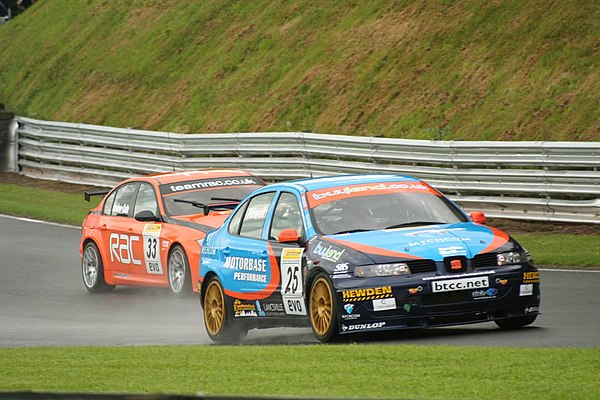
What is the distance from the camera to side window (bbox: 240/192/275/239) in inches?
473

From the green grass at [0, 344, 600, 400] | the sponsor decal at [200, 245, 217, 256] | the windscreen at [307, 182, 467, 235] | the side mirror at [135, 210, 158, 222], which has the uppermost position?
the side mirror at [135, 210, 158, 222]

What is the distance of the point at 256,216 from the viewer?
39.7 feet

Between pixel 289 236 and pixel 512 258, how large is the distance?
1.87 meters

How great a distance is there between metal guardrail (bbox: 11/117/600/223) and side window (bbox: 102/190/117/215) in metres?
6.04

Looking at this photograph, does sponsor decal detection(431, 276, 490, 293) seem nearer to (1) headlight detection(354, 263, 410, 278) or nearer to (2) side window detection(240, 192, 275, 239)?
(1) headlight detection(354, 263, 410, 278)

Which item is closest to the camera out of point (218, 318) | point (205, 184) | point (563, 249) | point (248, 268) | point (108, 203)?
point (248, 268)

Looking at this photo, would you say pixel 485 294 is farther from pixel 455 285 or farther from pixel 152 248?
pixel 152 248

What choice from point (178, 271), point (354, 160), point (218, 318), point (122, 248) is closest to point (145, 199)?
point (122, 248)

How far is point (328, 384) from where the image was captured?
8055mm

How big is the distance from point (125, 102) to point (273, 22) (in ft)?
17.7

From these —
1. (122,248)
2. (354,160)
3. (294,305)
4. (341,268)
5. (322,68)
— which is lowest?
(294,305)

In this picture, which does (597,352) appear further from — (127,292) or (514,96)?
(514,96)

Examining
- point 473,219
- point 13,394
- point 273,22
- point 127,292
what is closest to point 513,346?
point 473,219

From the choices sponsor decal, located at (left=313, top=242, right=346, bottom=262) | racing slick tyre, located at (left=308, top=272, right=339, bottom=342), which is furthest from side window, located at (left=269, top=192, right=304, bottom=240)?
racing slick tyre, located at (left=308, top=272, right=339, bottom=342)
